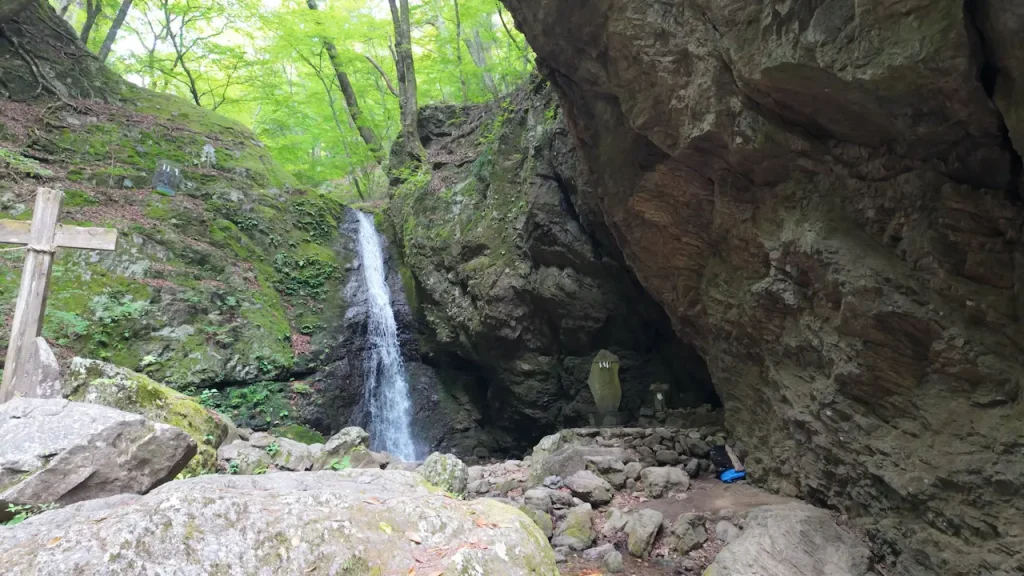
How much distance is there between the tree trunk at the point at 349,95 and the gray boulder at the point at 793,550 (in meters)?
17.9

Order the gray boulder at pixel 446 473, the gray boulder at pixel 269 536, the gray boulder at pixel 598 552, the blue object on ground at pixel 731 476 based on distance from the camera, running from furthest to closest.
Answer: the blue object on ground at pixel 731 476, the gray boulder at pixel 446 473, the gray boulder at pixel 598 552, the gray boulder at pixel 269 536

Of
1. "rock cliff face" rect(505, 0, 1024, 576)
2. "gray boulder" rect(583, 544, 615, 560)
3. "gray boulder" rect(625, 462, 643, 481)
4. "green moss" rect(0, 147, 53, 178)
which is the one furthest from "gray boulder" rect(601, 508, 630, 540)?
"green moss" rect(0, 147, 53, 178)

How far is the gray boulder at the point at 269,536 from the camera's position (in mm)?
1979

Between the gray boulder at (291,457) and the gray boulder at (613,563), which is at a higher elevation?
the gray boulder at (291,457)

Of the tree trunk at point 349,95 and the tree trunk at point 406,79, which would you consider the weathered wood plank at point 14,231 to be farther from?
the tree trunk at point 349,95

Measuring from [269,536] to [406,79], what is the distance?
1685cm

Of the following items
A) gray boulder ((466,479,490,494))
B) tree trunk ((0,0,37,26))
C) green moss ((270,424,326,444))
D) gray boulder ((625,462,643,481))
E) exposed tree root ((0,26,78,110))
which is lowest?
green moss ((270,424,326,444))

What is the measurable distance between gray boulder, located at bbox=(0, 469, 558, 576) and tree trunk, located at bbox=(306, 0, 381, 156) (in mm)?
17794

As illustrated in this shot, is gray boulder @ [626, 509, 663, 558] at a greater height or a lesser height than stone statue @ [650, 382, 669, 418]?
lesser

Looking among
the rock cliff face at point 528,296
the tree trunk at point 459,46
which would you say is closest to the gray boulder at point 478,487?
the rock cliff face at point 528,296

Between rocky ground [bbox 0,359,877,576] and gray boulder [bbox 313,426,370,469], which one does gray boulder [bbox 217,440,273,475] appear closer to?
rocky ground [bbox 0,359,877,576]

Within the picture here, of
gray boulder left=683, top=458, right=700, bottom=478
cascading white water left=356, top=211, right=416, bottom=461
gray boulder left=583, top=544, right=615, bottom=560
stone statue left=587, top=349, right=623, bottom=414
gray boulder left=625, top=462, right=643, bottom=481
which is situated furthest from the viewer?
cascading white water left=356, top=211, right=416, bottom=461

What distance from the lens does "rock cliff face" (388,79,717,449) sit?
11.0 meters

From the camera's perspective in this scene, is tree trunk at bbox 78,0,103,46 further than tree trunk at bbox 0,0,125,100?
Yes
